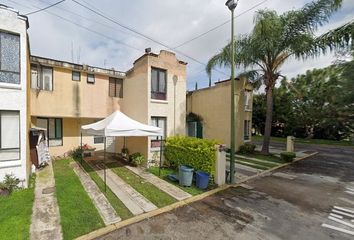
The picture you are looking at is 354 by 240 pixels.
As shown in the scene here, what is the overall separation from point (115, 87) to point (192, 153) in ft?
30.8

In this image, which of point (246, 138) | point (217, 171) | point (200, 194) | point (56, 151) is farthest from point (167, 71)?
point (246, 138)

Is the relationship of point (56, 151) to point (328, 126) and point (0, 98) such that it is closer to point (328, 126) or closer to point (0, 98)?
point (0, 98)

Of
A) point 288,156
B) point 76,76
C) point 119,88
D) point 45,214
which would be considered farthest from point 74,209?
point 288,156

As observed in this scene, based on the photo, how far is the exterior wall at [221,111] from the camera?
19812 mm

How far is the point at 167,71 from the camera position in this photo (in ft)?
47.0

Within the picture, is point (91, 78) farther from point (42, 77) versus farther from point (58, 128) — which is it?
point (58, 128)

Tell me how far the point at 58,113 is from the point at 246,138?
16.9m

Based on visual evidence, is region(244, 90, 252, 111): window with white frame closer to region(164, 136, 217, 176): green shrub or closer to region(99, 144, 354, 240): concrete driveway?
region(99, 144, 354, 240): concrete driveway

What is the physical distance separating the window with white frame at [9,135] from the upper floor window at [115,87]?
335 inches

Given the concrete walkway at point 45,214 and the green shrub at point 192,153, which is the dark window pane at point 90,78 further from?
the concrete walkway at point 45,214

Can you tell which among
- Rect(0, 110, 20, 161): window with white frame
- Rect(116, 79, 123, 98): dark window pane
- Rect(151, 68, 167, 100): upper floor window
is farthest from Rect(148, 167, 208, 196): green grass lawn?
Rect(116, 79, 123, 98): dark window pane

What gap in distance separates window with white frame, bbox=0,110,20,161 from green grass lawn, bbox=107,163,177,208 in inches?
191

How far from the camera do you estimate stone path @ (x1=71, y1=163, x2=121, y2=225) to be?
6807mm

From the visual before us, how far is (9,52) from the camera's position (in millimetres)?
8516
